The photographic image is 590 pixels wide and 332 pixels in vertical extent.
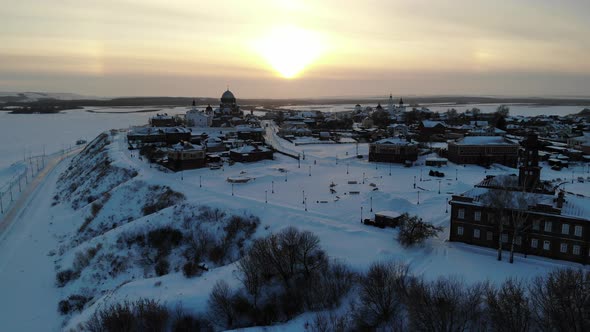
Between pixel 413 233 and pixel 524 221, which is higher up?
pixel 524 221

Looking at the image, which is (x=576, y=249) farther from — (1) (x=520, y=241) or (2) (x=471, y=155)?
(2) (x=471, y=155)

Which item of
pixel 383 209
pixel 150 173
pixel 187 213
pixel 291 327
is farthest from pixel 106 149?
pixel 291 327

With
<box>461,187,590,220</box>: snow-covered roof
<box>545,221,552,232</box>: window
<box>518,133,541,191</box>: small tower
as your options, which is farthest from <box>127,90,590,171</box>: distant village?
<box>545,221,552,232</box>: window

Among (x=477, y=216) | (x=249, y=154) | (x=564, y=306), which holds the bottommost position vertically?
(x=564, y=306)

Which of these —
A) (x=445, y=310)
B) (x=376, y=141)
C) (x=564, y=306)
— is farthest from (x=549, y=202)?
(x=376, y=141)

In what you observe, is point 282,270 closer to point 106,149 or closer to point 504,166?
point 504,166

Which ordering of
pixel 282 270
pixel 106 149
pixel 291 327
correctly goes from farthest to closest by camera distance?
pixel 106 149
pixel 282 270
pixel 291 327
